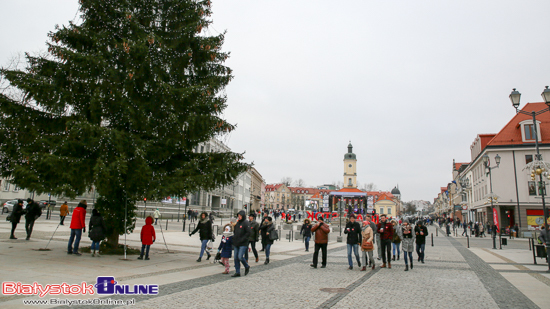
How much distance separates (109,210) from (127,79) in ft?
15.5

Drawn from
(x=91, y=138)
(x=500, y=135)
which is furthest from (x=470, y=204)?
(x=91, y=138)

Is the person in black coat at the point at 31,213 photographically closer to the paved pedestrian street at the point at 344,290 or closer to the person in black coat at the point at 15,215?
the person in black coat at the point at 15,215

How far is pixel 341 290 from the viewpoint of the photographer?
8719 mm

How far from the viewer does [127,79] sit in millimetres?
11984

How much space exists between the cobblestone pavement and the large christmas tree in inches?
151

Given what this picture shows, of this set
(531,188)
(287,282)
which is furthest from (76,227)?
(531,188)

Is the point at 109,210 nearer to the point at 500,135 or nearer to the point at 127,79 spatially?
the point at 127,79

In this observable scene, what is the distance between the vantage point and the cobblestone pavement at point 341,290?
24.0 ft

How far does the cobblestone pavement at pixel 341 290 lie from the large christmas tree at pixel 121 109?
12.6 ft

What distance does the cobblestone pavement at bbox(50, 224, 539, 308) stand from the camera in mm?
7324

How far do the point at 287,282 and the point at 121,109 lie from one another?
300 inches

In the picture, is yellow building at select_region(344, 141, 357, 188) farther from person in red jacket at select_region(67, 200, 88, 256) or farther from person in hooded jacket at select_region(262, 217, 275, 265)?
person in red jacket at select_region(67, 200, 88, 256)

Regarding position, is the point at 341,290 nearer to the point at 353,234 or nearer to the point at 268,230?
the point at 353,234

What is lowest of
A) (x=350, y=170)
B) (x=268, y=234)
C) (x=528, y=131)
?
(x=268, y=234)
